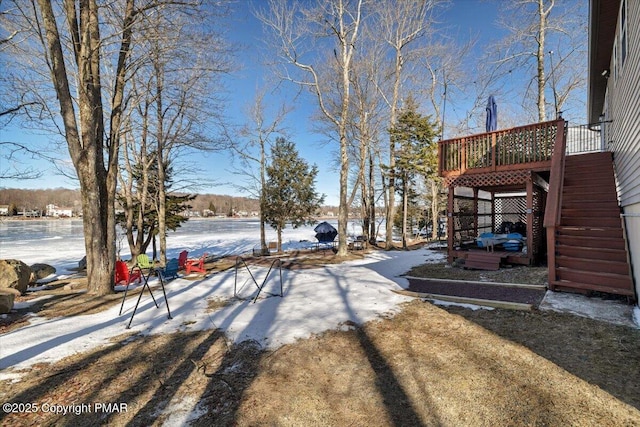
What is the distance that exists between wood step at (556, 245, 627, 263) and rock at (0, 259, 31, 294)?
39.4ft

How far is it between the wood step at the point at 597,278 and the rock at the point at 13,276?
464 inches

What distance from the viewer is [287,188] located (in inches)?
821

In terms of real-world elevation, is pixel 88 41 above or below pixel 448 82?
below

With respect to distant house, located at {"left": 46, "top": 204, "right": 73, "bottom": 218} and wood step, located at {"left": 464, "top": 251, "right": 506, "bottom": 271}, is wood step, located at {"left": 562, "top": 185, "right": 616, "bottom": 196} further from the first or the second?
distant house, located at {"left": 46, "top": 204, "right": 73, "bottom": 218}

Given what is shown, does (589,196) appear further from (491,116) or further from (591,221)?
(491,116)

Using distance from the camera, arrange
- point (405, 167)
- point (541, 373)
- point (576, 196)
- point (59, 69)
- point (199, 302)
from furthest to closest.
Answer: point (405, 167), point (576, 196), point (59, 69), point (199, 302), point (541, 373)

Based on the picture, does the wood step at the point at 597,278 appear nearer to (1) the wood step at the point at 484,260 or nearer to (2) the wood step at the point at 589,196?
(2) the wood step at the point at 589,196

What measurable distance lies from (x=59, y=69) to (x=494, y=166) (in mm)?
10510

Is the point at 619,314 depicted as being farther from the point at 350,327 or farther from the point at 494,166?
the point at 494,166

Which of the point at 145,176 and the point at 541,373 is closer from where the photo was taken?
the point at 541,373

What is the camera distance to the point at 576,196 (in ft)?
22.6

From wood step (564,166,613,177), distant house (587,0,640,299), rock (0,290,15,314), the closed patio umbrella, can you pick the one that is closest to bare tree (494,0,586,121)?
the closed patio umbrella

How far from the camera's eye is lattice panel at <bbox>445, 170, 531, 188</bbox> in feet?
26.3

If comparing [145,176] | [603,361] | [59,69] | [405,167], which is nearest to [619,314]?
[603,361]
